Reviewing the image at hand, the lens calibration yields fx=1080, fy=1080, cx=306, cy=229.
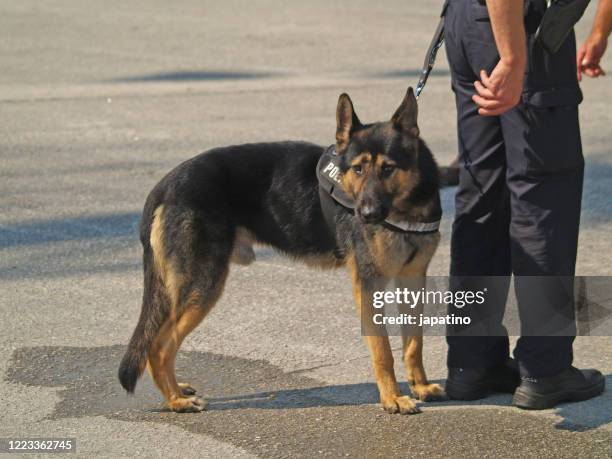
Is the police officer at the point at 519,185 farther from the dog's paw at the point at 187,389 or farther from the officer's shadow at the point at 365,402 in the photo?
the dog's paw at the point at 187,389

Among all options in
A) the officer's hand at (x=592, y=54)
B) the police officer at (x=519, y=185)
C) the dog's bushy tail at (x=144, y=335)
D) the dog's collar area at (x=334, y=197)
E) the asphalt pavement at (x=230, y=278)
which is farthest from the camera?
the officer's hand at (x=592, y=54)

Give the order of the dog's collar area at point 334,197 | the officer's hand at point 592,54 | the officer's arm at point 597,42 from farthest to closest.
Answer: the officer's hand at point 592,54 → the officer's arm at point 597,42 → the dog's collar area at point 334,197

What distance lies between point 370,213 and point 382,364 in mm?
644

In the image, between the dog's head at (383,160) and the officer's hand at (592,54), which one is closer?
the dog's head at (383,160)

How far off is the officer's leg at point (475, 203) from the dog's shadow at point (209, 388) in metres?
0.24

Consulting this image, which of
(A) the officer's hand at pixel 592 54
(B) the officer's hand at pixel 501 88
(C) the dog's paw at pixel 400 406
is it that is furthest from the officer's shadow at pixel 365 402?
(A) the officer's hand at pixel 592 54

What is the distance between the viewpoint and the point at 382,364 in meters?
4.49

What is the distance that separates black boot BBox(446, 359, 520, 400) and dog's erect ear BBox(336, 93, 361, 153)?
1.09m

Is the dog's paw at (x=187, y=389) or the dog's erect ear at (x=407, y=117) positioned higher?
the dog's erect ear at (x=407, y=117)

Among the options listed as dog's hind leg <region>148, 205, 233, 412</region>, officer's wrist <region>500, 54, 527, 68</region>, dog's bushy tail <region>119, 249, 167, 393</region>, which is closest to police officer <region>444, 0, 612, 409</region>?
officer's wrist <region>500, 54, 527, 68</region>

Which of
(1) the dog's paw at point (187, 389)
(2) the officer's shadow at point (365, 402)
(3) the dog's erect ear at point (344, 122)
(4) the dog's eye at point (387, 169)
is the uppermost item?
(3) the dog's erect ear at point (344, 122)

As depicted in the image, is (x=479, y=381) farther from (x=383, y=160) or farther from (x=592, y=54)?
(x=592, y=54)

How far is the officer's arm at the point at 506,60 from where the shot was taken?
3.96m

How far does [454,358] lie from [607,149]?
4.73m
